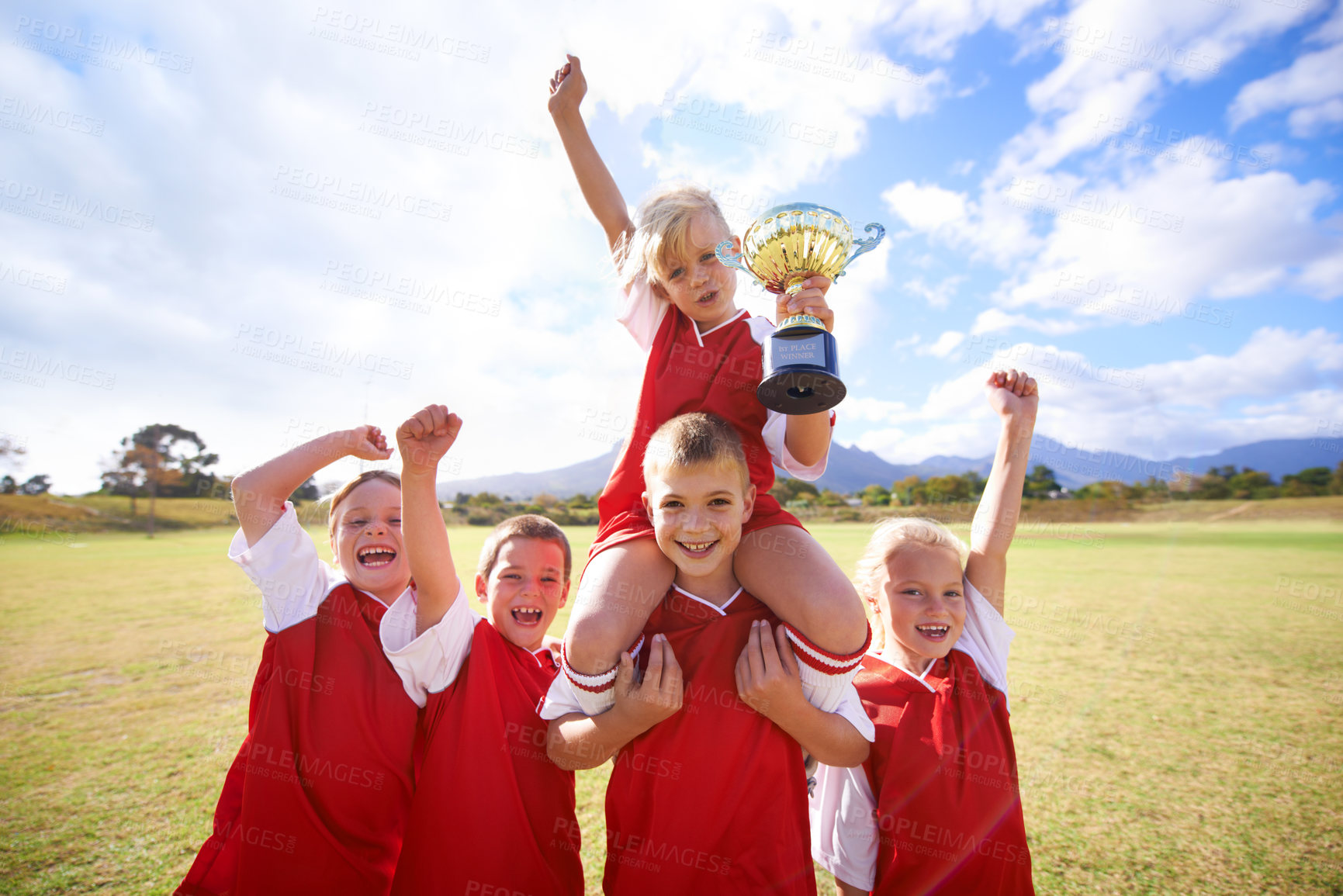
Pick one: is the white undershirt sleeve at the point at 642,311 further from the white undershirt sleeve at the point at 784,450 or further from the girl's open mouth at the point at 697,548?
the girl's open mouth at the point at 697,548

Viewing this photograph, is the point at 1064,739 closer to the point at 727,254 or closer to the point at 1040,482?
the point at 727,254

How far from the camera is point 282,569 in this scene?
2486 mm

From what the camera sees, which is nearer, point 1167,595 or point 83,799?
point 83,799

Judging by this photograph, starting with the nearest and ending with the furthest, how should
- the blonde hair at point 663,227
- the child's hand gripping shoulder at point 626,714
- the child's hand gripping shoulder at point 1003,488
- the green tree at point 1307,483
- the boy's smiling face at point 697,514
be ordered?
the child's hand gripping shoulder at point 626,714 → the boy's smiling face at point 697,514 → the blonde hair at point 663,227 → the child's hand gripping shoulder at point 1003,488 → the green tree at point 1307,483

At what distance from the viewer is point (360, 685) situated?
2.37 meters

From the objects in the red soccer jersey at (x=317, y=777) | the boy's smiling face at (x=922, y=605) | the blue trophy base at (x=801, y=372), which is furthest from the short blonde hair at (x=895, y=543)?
the red soccer jersey at (x=317, y=777)

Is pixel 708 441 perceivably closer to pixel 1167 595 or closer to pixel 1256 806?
pixel 1256 806

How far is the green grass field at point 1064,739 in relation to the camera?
3141 mm

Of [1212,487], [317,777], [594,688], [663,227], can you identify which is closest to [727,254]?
[663,227]

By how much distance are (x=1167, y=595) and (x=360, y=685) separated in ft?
58.7

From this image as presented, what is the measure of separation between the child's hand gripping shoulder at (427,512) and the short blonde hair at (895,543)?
1920mm

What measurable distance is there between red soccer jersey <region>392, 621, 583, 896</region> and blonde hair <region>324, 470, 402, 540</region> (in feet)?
3.55

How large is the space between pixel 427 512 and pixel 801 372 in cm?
Answer: 157

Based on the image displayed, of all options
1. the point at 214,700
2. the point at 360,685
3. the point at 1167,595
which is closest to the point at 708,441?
the point at 360,685
